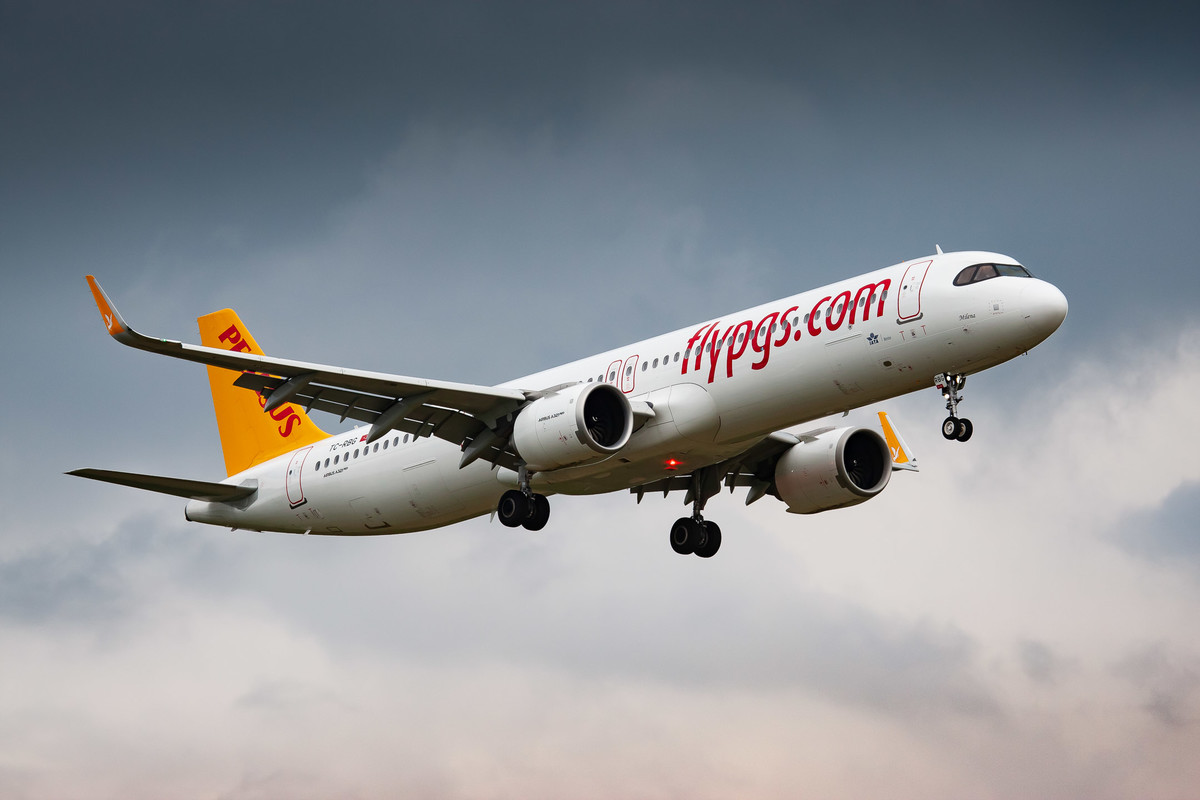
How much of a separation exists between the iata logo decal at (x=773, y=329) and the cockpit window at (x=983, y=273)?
1.56 m

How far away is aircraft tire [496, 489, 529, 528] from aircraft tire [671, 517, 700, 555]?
6747 mm

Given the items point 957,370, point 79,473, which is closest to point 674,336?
point 957,370

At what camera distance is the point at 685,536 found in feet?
136

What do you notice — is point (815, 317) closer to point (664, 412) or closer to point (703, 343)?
point (703, 343)

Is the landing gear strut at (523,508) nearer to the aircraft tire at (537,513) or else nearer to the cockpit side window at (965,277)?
the aircraft tire at (537,513)

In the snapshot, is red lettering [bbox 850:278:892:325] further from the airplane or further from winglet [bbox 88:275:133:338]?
winglet [bbox 88:275:133:338]

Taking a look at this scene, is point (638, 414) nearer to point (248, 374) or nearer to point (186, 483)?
point (248, 374)

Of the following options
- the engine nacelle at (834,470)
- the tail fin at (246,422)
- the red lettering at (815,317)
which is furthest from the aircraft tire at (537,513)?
the tail fin at (246,422)

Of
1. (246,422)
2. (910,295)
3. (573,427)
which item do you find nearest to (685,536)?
(573,427)

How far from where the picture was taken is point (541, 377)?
127ft

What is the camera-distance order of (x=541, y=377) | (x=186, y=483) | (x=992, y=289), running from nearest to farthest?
(x=992, y=289), (x=541, y=377), (x=186, y=483)

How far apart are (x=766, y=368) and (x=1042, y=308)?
19.7 ft

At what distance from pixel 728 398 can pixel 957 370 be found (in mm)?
5069

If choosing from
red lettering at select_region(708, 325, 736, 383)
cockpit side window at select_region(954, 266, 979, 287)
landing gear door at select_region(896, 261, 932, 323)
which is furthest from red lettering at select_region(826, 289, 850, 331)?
red lettering at select_region(708, 325, 736, 383)
